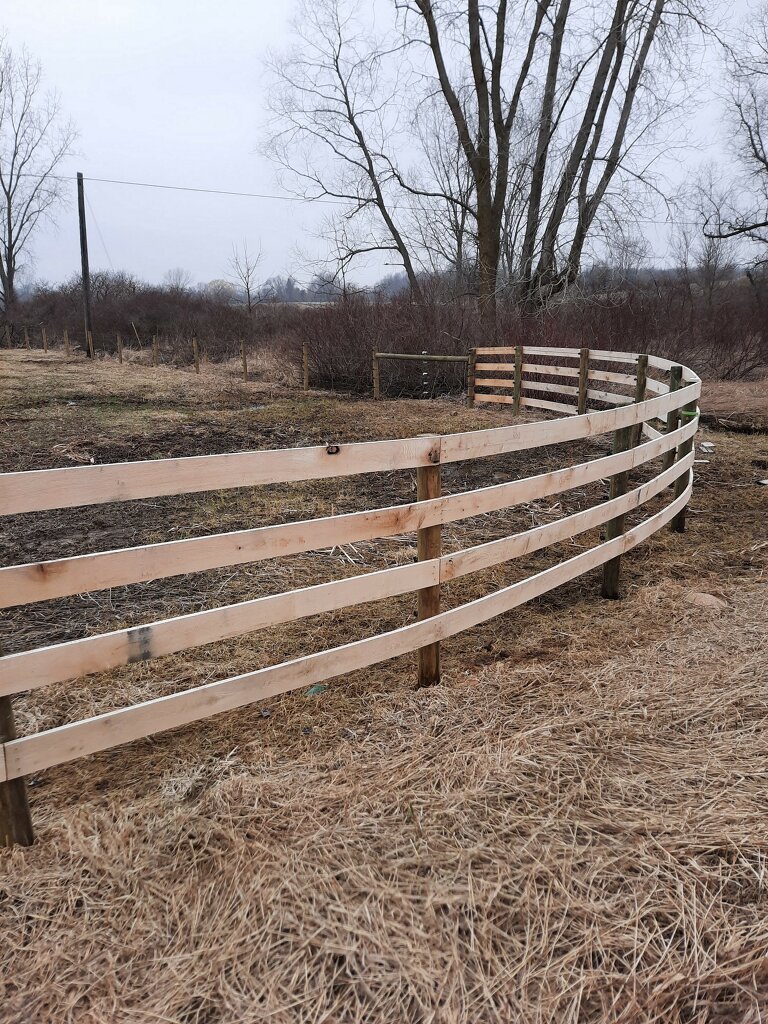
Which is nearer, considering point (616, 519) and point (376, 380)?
point (616, 519)

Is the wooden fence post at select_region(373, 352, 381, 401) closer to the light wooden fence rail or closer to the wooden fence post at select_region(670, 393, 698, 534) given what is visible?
the wooden fence post at select_region(670, 393, 698, 534)

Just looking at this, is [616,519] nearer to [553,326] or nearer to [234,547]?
[234,547]

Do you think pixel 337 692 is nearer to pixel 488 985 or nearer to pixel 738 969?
pixel 488 985

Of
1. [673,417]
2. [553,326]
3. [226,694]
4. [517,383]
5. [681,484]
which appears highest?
[553,326]

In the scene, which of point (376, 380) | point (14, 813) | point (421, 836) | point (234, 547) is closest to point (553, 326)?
point (376, 380)

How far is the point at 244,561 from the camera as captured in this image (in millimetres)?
2494

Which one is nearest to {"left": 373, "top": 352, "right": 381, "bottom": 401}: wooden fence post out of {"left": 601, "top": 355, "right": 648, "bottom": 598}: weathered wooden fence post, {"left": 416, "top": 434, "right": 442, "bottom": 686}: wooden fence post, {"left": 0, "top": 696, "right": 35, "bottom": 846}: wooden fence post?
{"left": 601, "top": 355, "right": 648, "bottom": 598}: weathered wooden fence post

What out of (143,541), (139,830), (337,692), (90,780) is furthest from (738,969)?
(143,541)

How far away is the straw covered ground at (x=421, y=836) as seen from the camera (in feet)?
5.28

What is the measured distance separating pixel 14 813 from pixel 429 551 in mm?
1886

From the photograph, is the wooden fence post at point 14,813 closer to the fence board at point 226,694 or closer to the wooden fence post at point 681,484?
the fence board at point 226,694

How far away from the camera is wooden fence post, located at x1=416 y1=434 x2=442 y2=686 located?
303cm

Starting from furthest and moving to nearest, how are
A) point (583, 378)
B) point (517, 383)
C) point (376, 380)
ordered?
point (376, 380) → point (517, 383) → point (583, 378)

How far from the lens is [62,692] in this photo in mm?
3285
